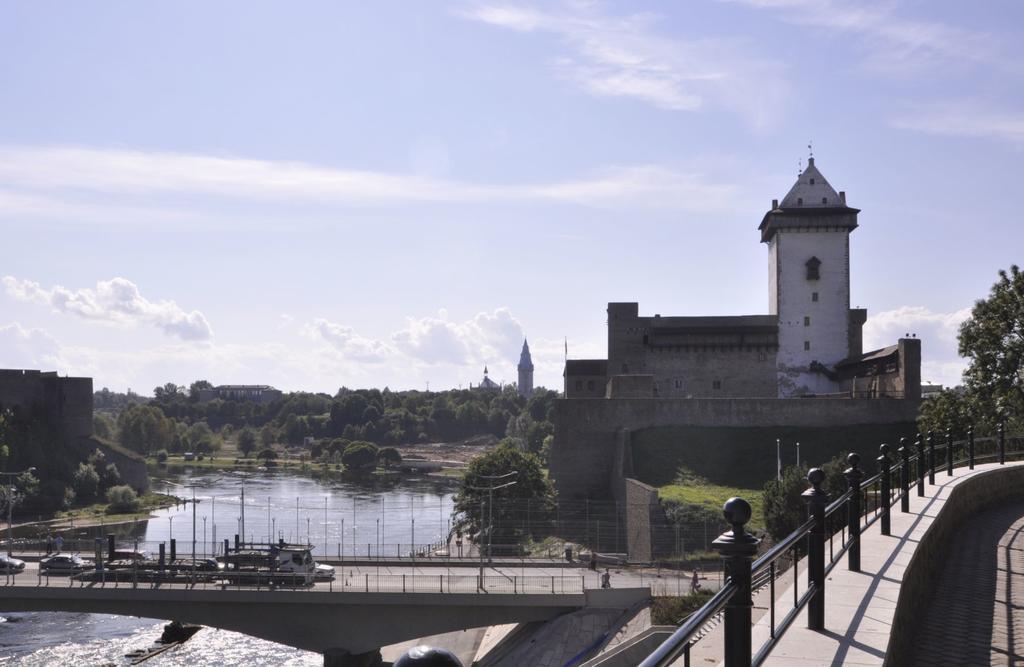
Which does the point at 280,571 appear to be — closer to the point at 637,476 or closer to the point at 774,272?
the point at 637,476

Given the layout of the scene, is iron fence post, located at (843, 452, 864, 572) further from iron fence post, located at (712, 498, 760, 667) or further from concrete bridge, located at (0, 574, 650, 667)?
concrete bridge, located at (0, 574, 650, 667)

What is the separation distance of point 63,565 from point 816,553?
4007 centimetres

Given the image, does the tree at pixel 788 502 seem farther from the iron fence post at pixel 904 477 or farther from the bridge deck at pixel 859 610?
the bridge deck at pixel 859 610

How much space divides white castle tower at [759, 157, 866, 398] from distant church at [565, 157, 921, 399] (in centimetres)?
6

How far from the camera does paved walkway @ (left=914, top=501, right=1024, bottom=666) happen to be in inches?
301

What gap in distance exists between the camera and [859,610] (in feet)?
23.8

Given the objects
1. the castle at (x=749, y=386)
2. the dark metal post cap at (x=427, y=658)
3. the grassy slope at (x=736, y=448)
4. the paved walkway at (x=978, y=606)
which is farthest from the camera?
the castle at (x=749, y=386)

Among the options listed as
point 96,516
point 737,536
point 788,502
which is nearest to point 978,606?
point 737,536

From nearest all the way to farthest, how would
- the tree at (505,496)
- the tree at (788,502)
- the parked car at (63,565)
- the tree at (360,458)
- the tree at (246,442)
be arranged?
the tree at (788,502) → the parked car at (63,565) → the tree at (505,496) → the tree at (360,458) → the tree at (246,442)

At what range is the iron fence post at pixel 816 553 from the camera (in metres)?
6.83

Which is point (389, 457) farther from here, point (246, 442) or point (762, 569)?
point (762, 569)

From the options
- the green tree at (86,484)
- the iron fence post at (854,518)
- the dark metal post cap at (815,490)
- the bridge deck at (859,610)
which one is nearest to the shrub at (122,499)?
the green tree at (86,484)

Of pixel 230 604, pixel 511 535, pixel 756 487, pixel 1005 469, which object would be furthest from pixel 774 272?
pixel 1005 469

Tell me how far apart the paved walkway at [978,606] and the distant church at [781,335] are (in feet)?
157
